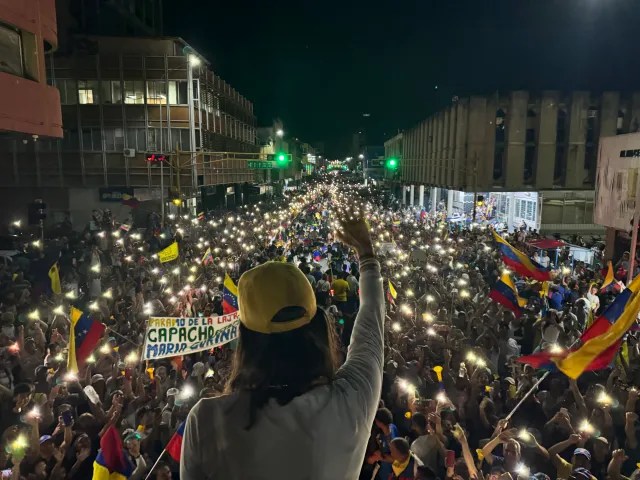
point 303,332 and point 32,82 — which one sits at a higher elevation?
point 32,82

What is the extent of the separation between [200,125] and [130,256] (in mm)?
18161

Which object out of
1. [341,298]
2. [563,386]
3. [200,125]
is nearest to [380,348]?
[563,386]

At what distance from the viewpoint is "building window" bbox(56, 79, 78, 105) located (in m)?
33.1

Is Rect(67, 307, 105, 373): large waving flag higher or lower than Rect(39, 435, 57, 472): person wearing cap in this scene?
higher

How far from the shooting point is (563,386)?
23.7ft

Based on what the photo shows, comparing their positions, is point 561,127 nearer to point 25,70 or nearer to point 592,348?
point 25,70

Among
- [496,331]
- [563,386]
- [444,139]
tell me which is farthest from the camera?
[444,139]

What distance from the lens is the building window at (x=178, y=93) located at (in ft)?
111

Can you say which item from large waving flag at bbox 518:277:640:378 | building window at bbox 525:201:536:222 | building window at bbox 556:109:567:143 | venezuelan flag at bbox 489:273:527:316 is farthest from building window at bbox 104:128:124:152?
large waving flag at bbox 518:277:640:378

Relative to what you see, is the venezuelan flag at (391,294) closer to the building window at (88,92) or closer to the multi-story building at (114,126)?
the multi-story building at (114,126)

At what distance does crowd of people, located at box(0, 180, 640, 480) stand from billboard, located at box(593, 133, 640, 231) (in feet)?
12.2

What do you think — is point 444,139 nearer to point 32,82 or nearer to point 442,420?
point 32,82

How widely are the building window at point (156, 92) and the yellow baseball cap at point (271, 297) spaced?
34.4m

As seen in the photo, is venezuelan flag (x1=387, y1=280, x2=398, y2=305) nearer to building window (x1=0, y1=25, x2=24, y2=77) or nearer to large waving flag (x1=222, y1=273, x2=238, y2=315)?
large waving flag (x1=222, y1=273, x2=238, y2=315)
